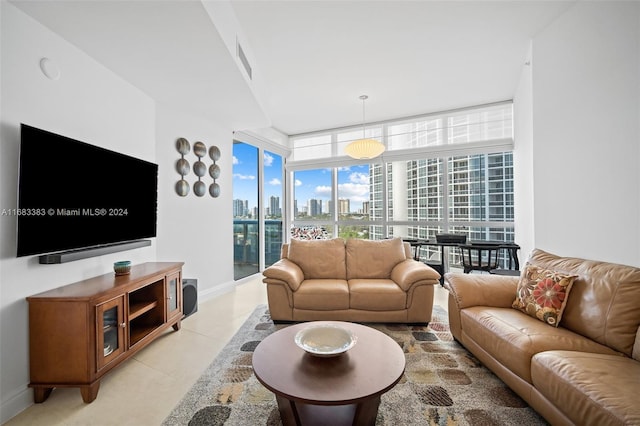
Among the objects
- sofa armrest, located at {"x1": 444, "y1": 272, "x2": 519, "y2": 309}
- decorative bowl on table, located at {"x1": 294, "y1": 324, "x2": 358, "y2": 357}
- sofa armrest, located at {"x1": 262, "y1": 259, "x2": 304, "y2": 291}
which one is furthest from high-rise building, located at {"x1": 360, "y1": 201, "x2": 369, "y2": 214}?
decorative bowl on table, located at {"x1": 294, "y1": 324, "x2": 358, "y2": 357}

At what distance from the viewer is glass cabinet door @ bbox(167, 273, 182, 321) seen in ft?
8.40

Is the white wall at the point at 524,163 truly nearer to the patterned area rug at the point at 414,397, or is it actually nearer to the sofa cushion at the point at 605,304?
the sofa cushion at the point at 605,304

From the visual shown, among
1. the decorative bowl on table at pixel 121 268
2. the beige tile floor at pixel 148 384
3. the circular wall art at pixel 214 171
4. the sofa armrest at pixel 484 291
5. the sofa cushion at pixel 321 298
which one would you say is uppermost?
the circular wall art at pixel 214 171

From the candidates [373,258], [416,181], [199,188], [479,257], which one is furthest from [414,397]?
[416,181]

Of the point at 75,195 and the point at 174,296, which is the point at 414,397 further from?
the point at 75,195

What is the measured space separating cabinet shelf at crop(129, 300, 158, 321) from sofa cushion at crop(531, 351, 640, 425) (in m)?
2.65

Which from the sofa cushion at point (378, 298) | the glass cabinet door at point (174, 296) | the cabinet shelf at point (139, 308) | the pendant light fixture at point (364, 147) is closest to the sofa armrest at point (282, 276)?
the sofa cushion at point (378, 298)

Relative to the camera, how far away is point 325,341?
5.35ft

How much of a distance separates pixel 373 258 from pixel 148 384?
2.35 metres

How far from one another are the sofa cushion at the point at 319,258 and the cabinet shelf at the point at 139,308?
1449 millimetres

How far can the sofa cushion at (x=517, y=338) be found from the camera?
5.16 ft

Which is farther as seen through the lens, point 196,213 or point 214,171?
point 214,171

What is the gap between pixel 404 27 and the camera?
2.59 m

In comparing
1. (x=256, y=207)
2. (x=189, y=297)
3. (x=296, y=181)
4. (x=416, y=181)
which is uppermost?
(x=296, y=181)
